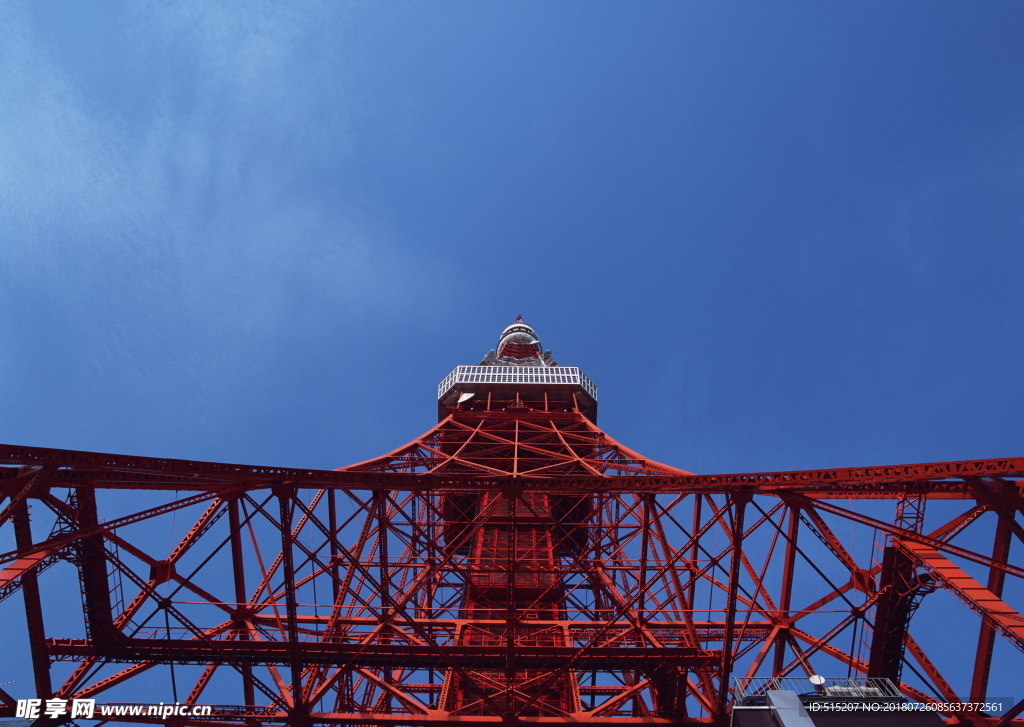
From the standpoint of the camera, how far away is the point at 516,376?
44000mm

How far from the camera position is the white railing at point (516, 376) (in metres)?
43.4

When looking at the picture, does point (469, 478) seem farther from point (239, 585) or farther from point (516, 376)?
point (516, 376)

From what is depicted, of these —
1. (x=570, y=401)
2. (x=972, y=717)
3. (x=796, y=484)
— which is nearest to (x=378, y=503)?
(x=796, y=484)

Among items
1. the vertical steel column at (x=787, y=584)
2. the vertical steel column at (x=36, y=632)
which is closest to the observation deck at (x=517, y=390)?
the vertical steel column at (x=787, y=584)

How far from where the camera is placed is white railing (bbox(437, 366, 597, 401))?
142 ft

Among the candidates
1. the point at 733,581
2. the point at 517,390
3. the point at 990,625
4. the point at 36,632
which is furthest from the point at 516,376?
the point at 990,625

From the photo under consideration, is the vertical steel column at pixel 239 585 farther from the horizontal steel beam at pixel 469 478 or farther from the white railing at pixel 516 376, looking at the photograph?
the white railing at pixel 516 376

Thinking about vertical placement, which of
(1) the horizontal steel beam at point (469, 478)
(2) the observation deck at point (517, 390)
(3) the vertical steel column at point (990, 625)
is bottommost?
(3) the vertical steel column at point (990, 625)

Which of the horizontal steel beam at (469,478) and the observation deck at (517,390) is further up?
the observation deck at (517,390)

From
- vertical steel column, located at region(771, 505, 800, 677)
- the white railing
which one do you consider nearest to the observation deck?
the white railing

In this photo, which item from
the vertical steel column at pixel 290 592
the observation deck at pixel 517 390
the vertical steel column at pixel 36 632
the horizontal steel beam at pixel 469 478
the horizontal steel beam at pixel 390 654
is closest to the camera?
the horizontal steel beam at pixel 469 478

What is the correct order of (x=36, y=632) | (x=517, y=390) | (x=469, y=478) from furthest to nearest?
(x=517, y=390), (x=469, y=478), (x=36, y=632)

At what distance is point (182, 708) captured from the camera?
54.2 feet

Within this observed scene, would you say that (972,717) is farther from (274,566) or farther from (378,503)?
(274,566)
